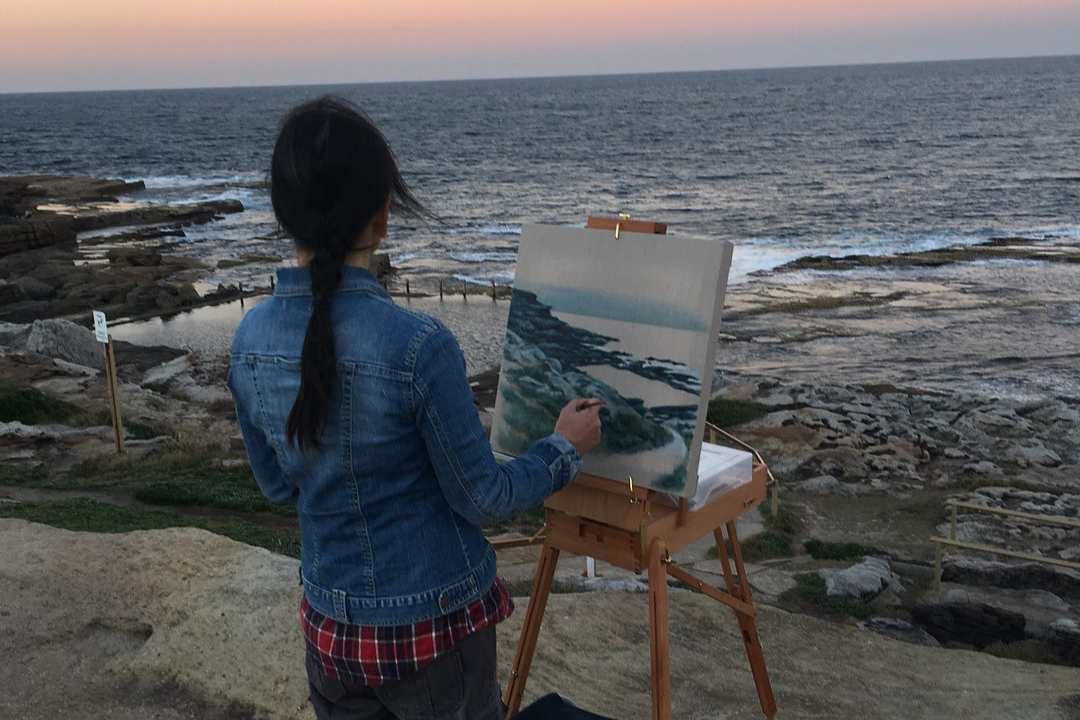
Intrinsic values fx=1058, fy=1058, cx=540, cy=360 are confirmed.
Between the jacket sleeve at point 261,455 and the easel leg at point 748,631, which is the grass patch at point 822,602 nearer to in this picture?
the easel leg at point 748,631

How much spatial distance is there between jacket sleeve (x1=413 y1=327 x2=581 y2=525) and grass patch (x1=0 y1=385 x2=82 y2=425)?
16.2 meters

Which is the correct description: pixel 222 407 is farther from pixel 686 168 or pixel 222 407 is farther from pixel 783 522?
pixel 686 168

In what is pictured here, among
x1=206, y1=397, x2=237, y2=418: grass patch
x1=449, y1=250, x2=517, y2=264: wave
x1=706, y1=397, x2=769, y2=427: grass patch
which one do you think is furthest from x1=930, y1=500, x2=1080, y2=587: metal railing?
x1=449, y1=250, x2=517, y2=264: wave

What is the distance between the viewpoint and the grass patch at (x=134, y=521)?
9.33 metres

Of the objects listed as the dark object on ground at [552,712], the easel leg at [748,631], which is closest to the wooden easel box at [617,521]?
the easel leg at [748,631]

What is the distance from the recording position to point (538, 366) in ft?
14.7

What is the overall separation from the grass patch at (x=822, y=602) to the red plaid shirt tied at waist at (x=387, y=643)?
24.6ft

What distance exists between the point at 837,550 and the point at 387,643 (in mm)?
10387

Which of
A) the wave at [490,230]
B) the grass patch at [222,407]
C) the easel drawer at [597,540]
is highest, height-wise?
the easel drawer at [597,540]

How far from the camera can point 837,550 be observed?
1235cm

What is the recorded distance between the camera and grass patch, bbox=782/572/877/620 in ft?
31.8

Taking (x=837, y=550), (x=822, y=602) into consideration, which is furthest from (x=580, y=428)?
(x=837, y=550)

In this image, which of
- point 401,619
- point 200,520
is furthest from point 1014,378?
point 401,619

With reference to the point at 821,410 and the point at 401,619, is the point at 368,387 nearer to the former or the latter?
the point at 401,619
